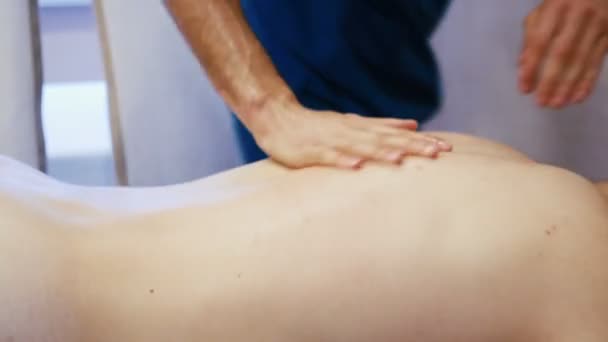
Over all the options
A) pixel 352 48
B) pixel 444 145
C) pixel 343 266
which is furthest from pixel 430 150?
pixel 352 48

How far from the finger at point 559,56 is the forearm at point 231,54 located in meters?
0.32

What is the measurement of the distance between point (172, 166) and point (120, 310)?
64 centimetres

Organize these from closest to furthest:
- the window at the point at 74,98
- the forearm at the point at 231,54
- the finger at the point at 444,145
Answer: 1. the finger at the point at 444,145
2. the forearm at the point at 231,54
3. the window at the point at 74,98

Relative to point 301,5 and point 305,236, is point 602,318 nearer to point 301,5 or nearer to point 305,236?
point 305,236

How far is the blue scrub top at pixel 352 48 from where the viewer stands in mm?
1112

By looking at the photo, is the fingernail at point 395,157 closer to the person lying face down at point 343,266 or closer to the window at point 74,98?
the person lying face down at point 343,266

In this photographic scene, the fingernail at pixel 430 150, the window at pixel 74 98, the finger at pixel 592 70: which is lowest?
the window at pixel 74 98

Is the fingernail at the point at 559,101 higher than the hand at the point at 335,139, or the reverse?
the fingernail at the point at 559,101

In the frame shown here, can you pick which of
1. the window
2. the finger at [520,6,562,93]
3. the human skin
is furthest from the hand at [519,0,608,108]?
the window

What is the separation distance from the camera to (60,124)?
146cm

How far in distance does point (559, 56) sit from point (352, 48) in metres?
0.31

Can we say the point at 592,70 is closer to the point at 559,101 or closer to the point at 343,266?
the point at 559,101

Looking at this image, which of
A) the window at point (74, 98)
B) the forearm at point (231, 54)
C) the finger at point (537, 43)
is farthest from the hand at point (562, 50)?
the window at point (74, 98)

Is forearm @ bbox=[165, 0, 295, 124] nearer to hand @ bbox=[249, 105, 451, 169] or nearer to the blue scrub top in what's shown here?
hand @ bbox=[249, 105, 451, 169]
